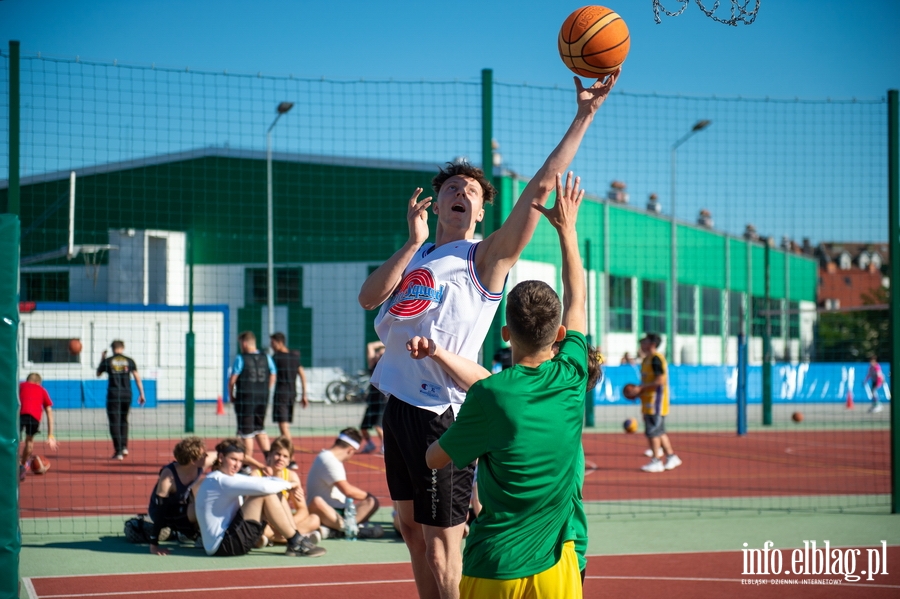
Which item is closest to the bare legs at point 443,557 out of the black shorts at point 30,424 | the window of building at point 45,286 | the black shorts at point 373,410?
the black shorts at point 373,410

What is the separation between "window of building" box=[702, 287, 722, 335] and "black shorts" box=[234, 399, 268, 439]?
26.4m

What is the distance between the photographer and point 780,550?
6867mm

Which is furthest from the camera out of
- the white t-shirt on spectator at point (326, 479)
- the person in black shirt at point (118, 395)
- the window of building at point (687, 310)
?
the window of building at point (687, 310)

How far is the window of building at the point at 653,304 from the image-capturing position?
32.1 m

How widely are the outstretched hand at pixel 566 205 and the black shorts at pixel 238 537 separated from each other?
4.36 m

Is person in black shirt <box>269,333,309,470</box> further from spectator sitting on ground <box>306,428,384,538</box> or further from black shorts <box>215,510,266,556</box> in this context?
black shorts <box>215,510,266,556</box>

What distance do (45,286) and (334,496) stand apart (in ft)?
70.3

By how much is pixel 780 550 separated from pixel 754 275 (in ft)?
98.2

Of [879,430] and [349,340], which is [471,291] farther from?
[349,340]

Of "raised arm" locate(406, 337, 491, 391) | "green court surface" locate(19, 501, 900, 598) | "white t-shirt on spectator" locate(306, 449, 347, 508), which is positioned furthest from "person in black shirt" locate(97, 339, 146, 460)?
"raised arm" locate(406, 337, 491, 391)

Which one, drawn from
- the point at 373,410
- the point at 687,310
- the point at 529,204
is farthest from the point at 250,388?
the point at 687,310

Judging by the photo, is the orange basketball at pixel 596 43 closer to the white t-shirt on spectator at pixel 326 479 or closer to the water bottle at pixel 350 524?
the white t-shirt on spectator at pixel 326 479

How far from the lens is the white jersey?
375 cm

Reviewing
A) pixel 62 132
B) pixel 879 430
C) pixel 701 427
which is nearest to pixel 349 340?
pixel 701 427
